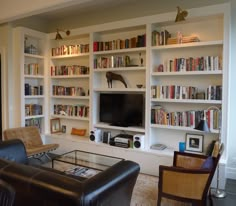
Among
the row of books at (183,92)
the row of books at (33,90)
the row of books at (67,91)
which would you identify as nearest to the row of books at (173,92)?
the row of books at (183,92)

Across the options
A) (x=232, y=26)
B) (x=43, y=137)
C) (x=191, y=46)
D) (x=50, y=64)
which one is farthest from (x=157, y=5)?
(x=43, y=137)

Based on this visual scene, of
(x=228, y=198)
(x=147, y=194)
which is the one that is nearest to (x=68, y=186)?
(x=147, y=194)

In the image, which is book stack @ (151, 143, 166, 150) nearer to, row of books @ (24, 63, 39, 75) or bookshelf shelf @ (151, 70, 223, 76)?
bookshelf shelf @ (151, 70, 223, 76)

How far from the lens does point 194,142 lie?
3.72 m

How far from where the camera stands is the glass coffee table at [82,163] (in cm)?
307

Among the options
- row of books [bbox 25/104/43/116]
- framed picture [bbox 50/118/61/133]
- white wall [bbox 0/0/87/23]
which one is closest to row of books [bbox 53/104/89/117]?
framed picture [bbox 50/118/61/133]

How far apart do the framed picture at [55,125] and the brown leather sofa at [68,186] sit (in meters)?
3.23

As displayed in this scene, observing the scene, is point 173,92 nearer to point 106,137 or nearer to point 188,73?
point 188,73

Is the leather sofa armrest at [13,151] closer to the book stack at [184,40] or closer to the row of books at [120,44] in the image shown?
the row of books at [120,44]

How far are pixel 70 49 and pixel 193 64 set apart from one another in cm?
257

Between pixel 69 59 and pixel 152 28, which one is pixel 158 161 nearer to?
pixel 152 28

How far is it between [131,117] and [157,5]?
6.59ft

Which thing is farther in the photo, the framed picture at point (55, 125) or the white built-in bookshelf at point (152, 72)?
the framed picture at point (55, 125)

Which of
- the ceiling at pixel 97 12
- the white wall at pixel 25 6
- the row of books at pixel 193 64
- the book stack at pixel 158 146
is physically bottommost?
the book stack at pixel 158 146
